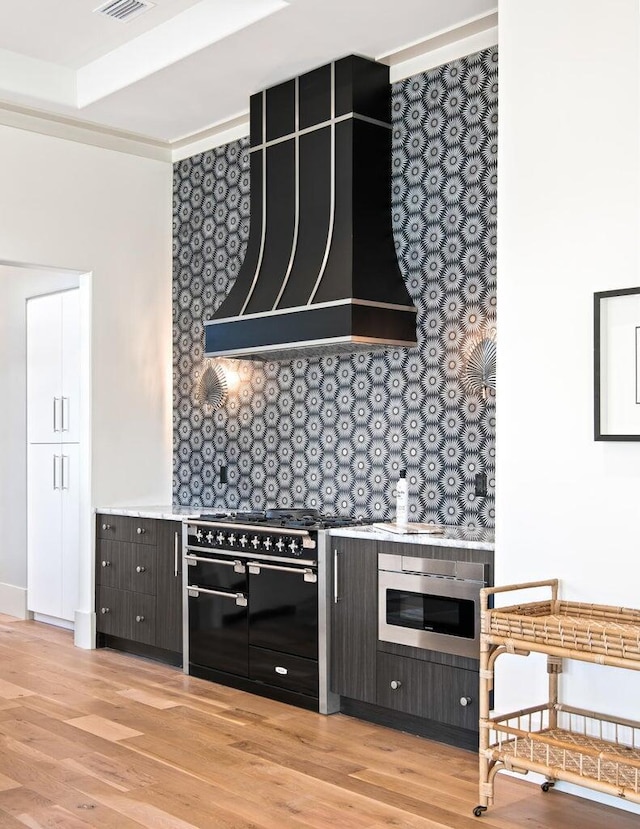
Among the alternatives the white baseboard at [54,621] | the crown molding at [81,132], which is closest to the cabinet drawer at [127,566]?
the white baseboard at [54,621]

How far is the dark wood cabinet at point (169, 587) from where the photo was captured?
5359 mm

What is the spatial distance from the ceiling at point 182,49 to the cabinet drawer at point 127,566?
2.57 meters

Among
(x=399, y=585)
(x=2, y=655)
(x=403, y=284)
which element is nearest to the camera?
(x=399, y=585)

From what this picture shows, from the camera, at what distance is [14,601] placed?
695 centimetres

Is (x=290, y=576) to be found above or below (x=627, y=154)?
below

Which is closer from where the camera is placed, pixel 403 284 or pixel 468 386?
pixel 468 386

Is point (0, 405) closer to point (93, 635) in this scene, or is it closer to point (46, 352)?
point (46, 352)

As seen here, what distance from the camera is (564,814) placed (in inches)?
127

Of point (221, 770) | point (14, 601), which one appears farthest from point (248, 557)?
point (14, 601)

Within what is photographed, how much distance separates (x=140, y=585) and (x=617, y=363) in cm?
332

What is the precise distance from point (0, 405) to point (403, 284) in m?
3.70

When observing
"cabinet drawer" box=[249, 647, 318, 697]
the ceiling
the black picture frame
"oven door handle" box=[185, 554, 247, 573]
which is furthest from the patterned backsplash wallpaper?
the black picture frame

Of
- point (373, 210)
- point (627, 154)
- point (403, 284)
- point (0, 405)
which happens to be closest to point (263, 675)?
point (403, 284)

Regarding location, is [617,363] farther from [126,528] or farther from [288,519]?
[126,528]
